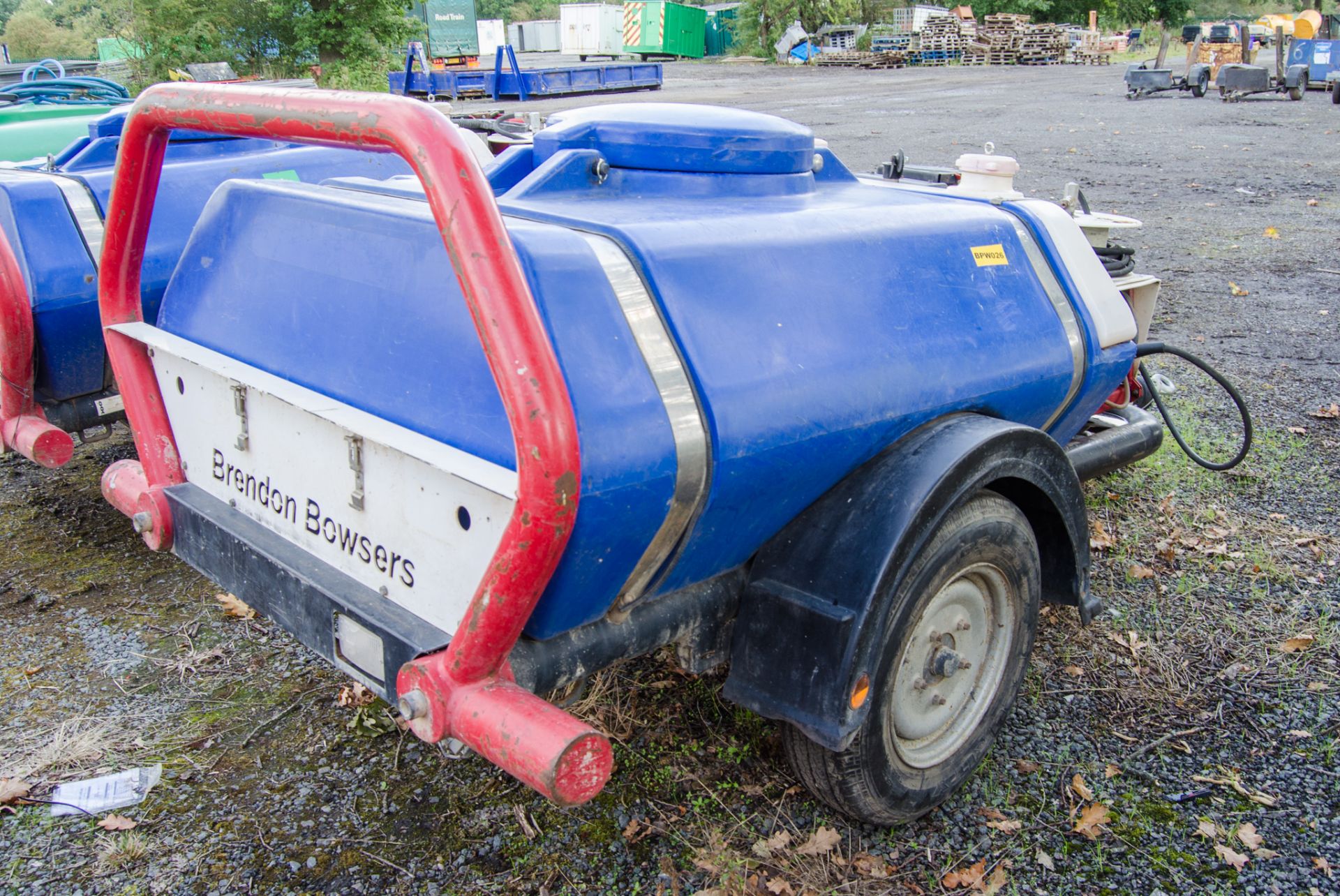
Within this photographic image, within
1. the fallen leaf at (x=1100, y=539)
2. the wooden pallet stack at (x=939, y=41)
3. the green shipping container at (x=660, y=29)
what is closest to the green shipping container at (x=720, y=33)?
the green shipping container at (x=660, y=29)

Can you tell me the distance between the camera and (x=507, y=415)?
1.61 metres

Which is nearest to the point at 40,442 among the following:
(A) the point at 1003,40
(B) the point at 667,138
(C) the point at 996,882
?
(B) the point at 667,138

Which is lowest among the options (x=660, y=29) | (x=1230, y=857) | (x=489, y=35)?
(x=1230, y=857)

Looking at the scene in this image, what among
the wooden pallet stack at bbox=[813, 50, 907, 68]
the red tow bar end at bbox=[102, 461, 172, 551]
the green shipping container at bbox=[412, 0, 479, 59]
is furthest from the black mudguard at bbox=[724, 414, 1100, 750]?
the green shipping container at bbox=[412, 0, 479, 59]

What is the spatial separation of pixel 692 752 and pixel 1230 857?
1343 mm

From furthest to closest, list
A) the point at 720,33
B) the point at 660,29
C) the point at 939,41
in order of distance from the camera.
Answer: the point at 720,33 < the point at 660,29 < the point at 939,41

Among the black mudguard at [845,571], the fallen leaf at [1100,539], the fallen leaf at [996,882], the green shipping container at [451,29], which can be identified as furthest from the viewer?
the green shipping container at [451,29]

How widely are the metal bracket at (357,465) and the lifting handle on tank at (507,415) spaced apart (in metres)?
0.41

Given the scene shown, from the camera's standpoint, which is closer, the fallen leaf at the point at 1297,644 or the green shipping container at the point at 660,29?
the fallen leaf at the point at 1297,644

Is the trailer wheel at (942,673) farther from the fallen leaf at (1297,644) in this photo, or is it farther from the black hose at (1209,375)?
the fallen leaf at (1297,644)

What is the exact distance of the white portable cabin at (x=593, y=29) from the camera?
40.2 metres

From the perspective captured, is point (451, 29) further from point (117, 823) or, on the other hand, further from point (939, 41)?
point (117, 823)

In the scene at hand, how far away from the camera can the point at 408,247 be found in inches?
77.0

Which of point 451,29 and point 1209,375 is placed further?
point 451,29
